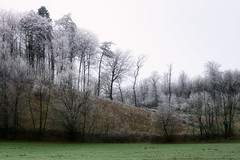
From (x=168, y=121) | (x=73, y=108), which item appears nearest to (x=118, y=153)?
(x=73, y=108)

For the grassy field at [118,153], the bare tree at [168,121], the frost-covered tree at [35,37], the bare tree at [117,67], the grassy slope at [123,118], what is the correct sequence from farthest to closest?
the bare tree at [117,67]
the frost-covered tree at [35,37]
the grassy slope at [123,118]
the bare tree at [168,121]
the grassy field at [118,153]

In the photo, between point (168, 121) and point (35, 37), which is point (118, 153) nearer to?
point (168, 121)

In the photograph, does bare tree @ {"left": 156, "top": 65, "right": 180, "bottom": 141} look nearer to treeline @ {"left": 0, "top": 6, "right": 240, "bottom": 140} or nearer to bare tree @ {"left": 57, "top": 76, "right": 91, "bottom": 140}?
treeline @ {"left": 0, "top": 6, "right": 240, "bottom": 140}

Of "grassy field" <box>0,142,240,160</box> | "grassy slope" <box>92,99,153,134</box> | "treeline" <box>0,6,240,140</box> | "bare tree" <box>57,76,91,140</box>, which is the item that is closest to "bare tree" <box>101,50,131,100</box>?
"treeline" <box>0,6,240,140</box>

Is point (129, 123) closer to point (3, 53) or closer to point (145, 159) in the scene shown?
point (3, 53)

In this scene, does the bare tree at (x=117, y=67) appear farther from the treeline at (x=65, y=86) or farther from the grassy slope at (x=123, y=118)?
the grassy slope at (x=123, y=118)

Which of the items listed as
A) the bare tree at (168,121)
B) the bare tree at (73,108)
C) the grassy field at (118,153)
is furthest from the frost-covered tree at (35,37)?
the grassy field at (118,153)

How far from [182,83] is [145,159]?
104 meters

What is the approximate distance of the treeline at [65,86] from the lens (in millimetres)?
51000

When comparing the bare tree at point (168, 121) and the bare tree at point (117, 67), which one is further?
the bare tree at point (117, 67)

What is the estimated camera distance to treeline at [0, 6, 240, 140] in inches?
2008

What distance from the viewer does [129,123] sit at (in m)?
62.8

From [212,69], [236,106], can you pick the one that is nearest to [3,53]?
[236,106]

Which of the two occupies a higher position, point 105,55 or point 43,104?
point 105,55
